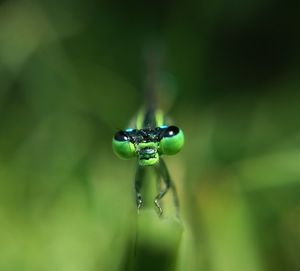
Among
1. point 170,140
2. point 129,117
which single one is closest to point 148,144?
point 170,140

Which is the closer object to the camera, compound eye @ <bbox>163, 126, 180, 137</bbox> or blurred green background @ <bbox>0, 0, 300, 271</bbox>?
compound eye @ <bbox>163, 126, 180, 137</bbox>

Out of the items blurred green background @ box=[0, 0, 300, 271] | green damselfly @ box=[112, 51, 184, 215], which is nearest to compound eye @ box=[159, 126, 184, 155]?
green damselfly @ box=[112, 51, 184, 215]

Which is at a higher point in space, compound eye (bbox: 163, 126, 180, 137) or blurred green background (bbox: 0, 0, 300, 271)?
blurred green background (bbox: 0, 0, 300, 271)

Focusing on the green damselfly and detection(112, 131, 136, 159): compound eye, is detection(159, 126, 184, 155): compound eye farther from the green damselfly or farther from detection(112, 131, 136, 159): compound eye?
detection(112, 131, 136, 159): compound eye

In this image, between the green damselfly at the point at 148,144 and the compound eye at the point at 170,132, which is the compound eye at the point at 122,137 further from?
the compound eye at the point at 170,132

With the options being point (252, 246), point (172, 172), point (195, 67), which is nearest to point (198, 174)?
point (172, 172)

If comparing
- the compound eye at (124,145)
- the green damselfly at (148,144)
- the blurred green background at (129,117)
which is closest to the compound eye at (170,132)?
the green damselfly at (148,144)

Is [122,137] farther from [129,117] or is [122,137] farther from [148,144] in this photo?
[129,117]
